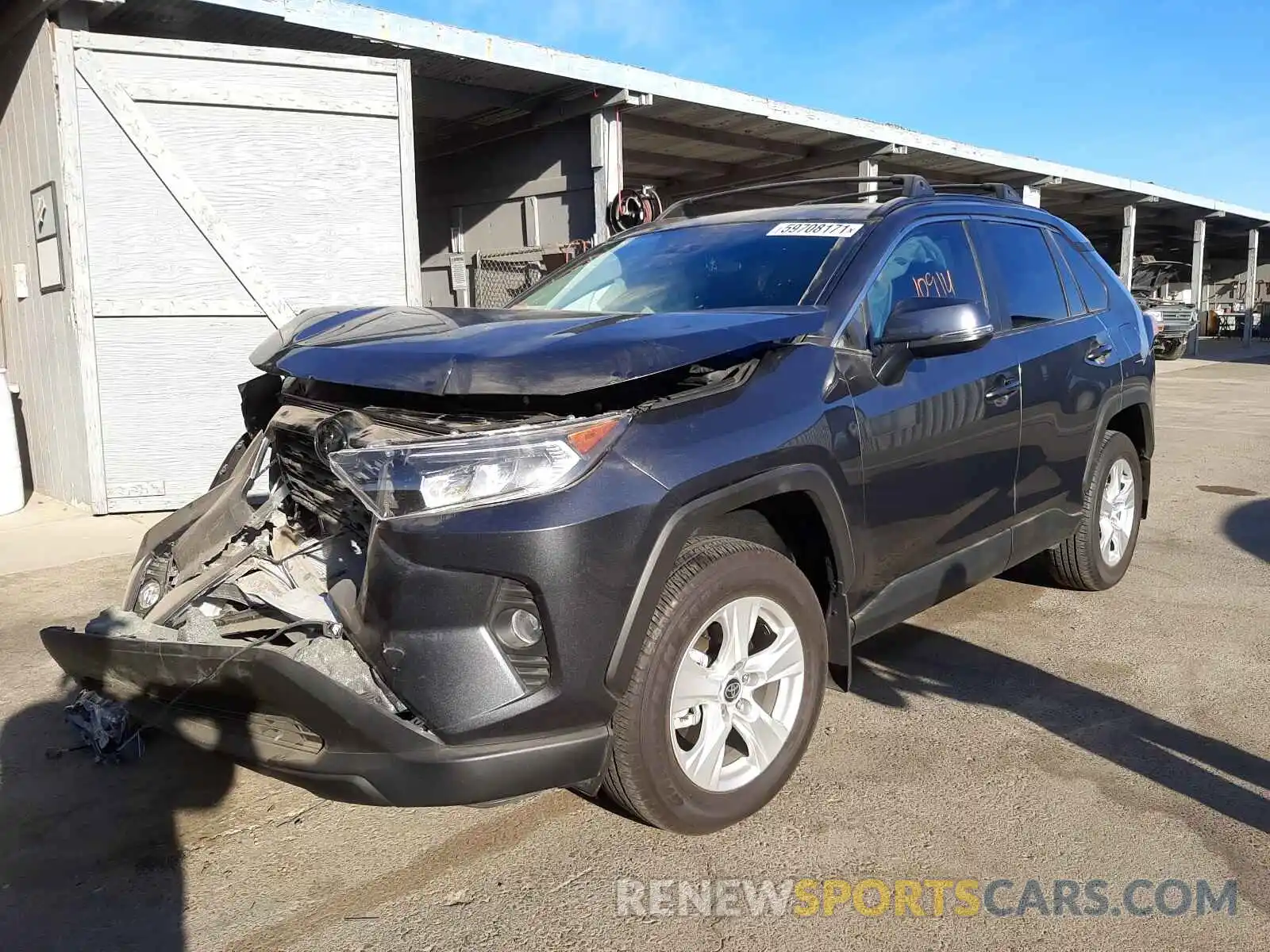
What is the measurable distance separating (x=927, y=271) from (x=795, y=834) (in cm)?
205

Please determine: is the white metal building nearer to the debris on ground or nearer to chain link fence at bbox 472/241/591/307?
chain link fence at bbox 472/241/591/307

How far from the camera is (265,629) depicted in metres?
2.96

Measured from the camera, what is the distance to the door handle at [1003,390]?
12.3ft

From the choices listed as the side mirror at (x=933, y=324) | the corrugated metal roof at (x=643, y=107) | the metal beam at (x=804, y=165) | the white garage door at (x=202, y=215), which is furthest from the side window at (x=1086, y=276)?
the metal beam at (x=804, y=165)

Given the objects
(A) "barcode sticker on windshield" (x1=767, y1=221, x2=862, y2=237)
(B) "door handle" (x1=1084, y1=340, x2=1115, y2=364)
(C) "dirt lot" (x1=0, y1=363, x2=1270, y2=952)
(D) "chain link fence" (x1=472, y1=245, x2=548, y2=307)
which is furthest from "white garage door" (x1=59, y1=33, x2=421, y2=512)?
(B) "door handle" (x1=1084, y1=340, x2=1115, y2=364)

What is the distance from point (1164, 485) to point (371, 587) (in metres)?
7.26

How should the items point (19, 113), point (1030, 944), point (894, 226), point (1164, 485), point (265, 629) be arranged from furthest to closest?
point (1164, 485) → point (19, 113) → point (894, 226) → point (265, 629) → point (1030, 944)

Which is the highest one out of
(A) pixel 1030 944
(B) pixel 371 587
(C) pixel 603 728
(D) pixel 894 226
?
(D) pixel 894 226

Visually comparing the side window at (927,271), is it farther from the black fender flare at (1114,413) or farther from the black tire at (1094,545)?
the black tire at (1094,545)

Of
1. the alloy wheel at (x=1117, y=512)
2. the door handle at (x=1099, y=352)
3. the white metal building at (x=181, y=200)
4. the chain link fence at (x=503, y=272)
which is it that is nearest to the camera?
the door handle at (x=1099, y=352)

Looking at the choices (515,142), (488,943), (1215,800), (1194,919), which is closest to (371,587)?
(488,943)

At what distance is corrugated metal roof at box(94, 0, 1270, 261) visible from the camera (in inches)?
289

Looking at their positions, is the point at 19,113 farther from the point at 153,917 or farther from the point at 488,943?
the point at 488,943

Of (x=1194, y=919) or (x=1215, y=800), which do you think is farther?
(x=1215, y=800)
